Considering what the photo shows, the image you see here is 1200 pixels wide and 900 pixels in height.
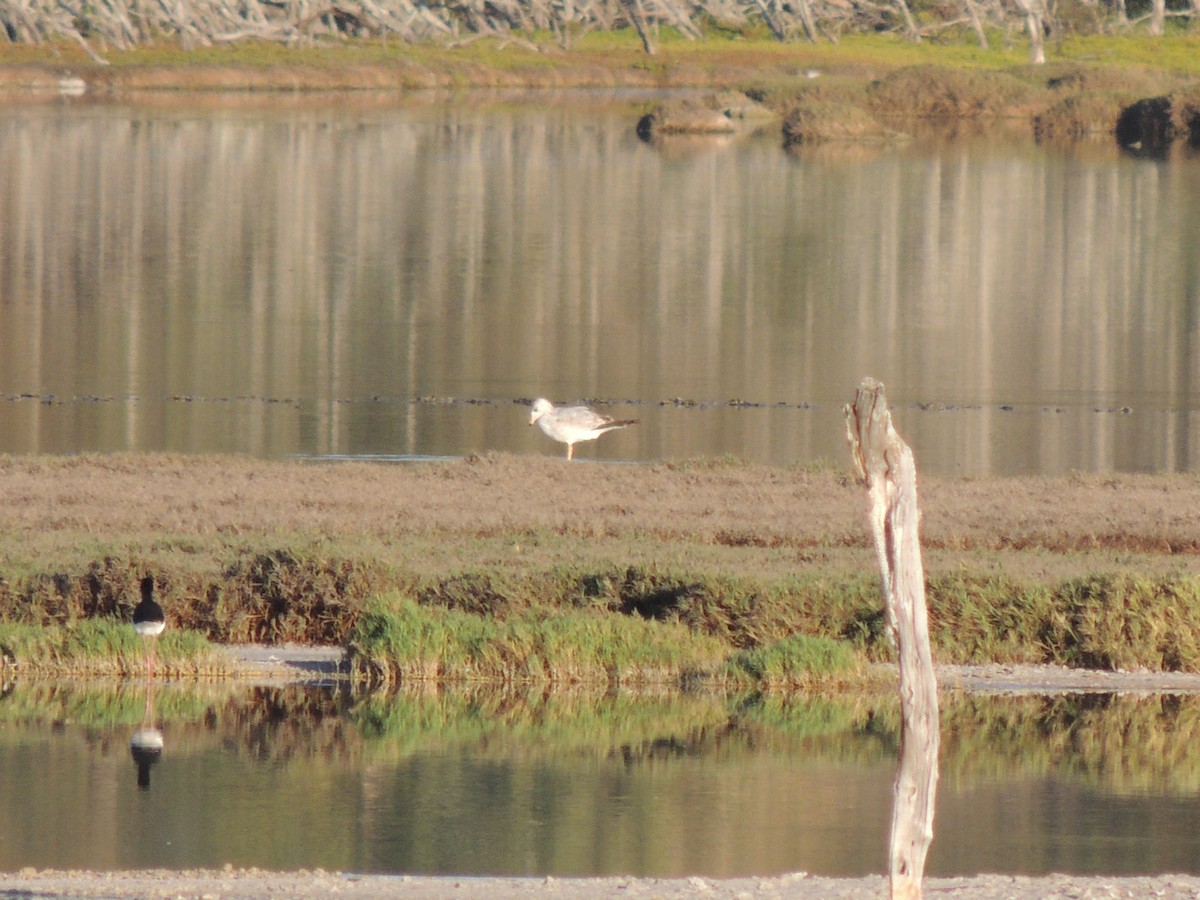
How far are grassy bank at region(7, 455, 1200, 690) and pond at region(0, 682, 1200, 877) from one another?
289mm

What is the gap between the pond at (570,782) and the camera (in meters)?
9.27

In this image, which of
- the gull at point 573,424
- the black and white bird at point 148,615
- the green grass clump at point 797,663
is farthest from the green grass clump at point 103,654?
the gull at point 573,424

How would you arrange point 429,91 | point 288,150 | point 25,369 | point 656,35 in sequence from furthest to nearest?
point 656,35
point 429,91
point 288,150
point 25,369

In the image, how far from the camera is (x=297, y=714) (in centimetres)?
1162

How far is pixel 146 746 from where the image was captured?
1105 cm

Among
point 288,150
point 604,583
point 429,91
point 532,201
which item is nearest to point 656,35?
point 429,91

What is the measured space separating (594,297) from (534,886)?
2923cm

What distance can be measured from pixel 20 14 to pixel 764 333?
78986mm

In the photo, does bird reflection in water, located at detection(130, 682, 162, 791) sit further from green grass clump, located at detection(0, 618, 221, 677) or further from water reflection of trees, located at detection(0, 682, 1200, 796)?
green grass clump, located at detection(0, 618, 221, 677)

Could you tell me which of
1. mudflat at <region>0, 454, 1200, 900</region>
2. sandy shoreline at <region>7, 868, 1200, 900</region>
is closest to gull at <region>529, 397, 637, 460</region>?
mudflat at <region>0, 454, 1200, 900</region>

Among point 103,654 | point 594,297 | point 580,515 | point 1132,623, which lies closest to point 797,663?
point 1132,623

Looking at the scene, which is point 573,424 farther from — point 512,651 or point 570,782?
point 570,782

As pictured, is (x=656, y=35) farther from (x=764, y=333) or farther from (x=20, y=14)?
(x=764, y=333)

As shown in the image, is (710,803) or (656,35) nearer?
(710,803)
